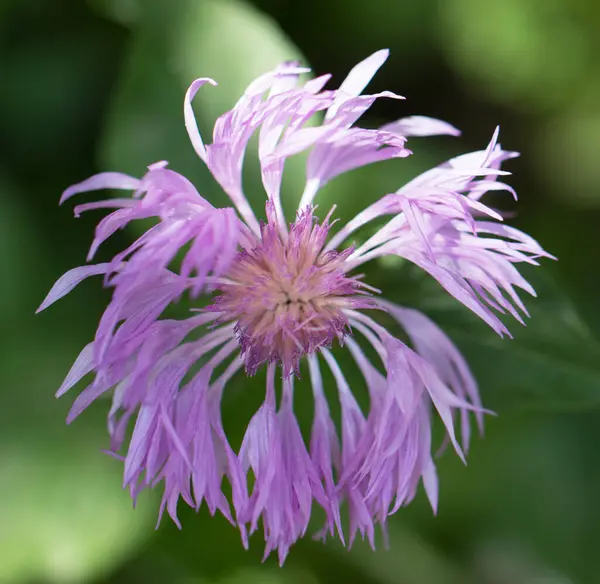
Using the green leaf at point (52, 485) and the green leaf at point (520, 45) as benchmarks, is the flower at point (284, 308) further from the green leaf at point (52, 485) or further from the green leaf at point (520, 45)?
the green leaf at point (520, 45)

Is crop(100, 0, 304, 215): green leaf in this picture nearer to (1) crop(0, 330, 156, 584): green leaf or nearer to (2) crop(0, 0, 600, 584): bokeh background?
(2) crop(0, 0, 600, 584): bokeh background

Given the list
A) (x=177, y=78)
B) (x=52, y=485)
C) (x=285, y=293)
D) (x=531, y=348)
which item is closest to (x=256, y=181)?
(x=177, y=78)

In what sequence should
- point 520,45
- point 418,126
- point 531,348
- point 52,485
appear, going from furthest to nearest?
point 520,45 < point 52,485 < point 531,348 < point 418,126

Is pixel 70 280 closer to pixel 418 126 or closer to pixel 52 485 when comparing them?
pixel 418 126

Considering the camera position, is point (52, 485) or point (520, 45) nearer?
point (52, 485)

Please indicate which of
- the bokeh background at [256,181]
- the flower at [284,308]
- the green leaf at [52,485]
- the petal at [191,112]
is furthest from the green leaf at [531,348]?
the green leaf at [52,485]

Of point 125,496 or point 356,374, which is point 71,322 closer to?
point 125,496

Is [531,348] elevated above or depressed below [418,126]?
below
